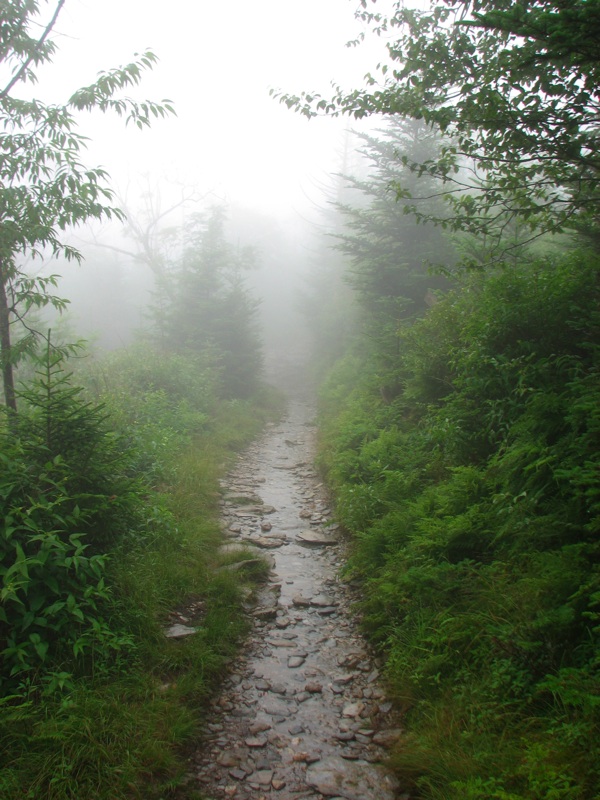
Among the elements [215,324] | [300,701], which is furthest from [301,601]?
[215,324]

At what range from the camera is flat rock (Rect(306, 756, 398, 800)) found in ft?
10.6

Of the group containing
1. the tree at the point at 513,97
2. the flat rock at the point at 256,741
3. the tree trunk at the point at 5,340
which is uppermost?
the tree at the point at 513,97

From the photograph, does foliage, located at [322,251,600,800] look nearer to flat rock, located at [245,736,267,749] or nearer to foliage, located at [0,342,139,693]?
flat rock, located at [245,736,267,749]

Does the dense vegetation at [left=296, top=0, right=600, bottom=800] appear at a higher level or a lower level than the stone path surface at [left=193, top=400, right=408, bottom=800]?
higher

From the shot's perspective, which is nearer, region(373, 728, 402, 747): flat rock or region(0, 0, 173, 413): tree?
region(373, 728, 402, 747): flat rock

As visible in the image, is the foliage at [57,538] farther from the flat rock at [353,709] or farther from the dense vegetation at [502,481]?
the dense vegetation at [502,481]

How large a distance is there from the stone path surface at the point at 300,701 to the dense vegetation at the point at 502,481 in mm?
300

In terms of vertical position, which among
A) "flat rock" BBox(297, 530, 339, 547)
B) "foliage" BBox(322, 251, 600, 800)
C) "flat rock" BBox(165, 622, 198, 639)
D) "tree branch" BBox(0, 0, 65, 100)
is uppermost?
"tree branch" BBox(0, 0, 65, 100)

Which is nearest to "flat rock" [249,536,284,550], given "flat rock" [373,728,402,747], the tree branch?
"flat rock" [373,728,402,747]

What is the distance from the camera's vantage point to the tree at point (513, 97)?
349 centimetres

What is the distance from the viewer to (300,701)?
13.6 feet

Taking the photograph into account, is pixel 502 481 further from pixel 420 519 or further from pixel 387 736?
pixel 387 736

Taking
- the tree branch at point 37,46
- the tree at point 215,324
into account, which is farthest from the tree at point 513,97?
the tree at point 215,324

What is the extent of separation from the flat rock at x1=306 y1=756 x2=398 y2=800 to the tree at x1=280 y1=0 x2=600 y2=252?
4.91m
